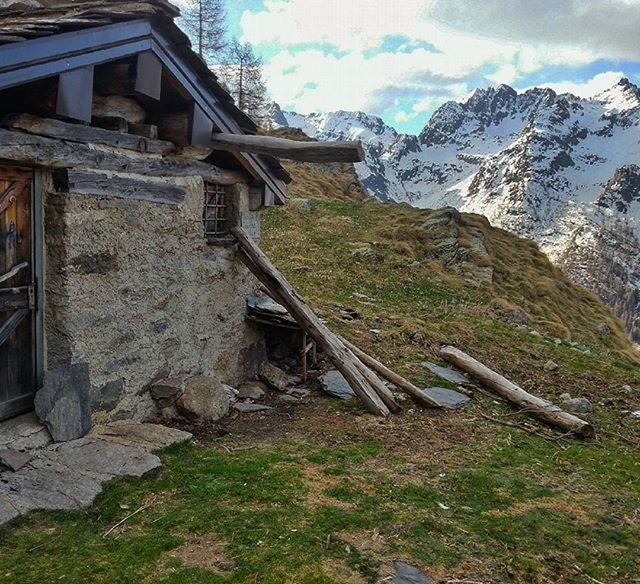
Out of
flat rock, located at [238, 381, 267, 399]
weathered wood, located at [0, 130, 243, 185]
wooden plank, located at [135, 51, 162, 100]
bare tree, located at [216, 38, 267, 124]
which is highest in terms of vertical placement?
bare tree, located at [216, 38, 267, 124]

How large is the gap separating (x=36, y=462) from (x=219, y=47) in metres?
37.9

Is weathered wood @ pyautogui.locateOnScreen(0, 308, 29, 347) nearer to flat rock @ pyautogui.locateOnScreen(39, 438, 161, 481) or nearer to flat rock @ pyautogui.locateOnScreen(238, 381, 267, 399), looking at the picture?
flat rock @ pyautogui.locateOnScreen(39, 438, 161, 481)

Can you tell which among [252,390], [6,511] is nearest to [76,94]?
[6,511]

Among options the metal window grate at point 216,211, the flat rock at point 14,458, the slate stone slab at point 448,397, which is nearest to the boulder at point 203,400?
the metal window grate at point 216,211

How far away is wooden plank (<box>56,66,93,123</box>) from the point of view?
5312 mm

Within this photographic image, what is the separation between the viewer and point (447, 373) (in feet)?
33.9

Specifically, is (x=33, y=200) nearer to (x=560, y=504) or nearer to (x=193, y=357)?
(x=193, y=357)

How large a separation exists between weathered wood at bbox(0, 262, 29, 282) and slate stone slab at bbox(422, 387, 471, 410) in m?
5.82

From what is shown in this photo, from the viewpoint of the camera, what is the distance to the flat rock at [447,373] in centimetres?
1003

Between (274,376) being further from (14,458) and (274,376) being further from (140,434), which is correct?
(14,458)

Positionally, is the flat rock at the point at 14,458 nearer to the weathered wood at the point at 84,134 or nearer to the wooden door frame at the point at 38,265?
the wooden door frame at the point at 38,265

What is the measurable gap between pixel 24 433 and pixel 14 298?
Result: 4.07 feet

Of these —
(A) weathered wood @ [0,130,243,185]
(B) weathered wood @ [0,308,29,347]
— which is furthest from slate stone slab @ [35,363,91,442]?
(A) weathered wood @ [0,130,243,185]

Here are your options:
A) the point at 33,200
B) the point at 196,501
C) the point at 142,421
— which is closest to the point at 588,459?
the point at 196,501
